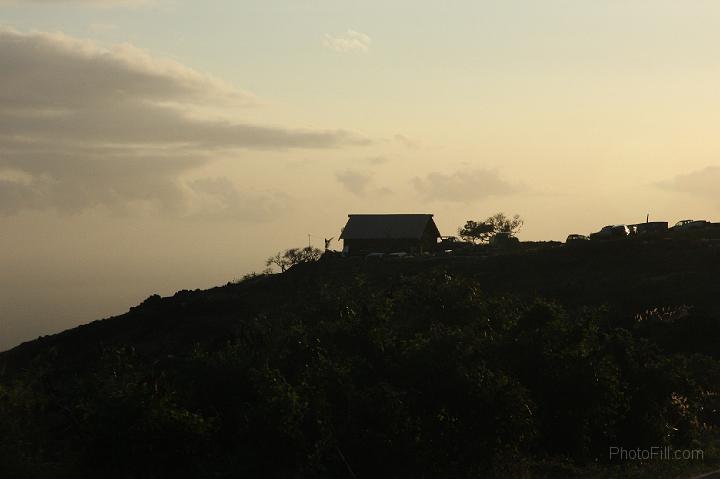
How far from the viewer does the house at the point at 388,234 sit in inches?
4220

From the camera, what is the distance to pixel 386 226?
110 m

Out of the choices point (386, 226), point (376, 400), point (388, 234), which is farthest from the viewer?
point (386, 226)

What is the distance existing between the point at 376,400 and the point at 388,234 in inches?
3528

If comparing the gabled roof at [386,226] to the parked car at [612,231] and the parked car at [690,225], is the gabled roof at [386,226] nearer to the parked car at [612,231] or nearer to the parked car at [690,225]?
the parked car at [612,231]

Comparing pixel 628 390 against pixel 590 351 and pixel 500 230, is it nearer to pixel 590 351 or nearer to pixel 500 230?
pixel 590 351

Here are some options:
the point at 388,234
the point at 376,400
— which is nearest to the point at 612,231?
the point at 388,234

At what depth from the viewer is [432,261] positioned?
8531cm

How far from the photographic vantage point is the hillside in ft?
56.3

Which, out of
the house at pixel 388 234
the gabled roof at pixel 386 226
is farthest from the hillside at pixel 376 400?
the gabled roof at pixel 386 226

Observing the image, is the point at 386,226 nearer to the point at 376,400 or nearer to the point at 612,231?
the point at 612,231

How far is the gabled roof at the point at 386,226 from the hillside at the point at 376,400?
→ 80966 millimetres

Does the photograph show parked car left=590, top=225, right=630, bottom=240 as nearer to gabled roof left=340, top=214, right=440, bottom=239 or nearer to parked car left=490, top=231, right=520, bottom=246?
parked car left=490, top=231, right=520, bottom=246

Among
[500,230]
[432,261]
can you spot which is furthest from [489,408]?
[500,230]

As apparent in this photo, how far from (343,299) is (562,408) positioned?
6.02 m
